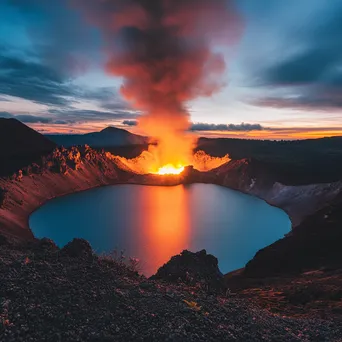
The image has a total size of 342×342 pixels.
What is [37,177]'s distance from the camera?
103375mm

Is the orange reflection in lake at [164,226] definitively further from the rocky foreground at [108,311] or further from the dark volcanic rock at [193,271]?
the rocky foreground at [108,311]

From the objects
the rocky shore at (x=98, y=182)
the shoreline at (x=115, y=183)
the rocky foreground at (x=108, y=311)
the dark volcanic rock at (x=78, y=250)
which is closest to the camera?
the rocky foreground at (x=108, y=311)

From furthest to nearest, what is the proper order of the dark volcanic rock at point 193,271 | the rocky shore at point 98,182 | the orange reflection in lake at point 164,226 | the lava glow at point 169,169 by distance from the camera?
the lava glow at point 169,169
the rocky shore at point 98,182
the orange reflection in lake at point 164,226
the dark volcanic rock at point 193,271

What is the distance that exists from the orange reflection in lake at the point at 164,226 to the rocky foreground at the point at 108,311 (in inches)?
1210

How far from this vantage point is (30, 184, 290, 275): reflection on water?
179ft

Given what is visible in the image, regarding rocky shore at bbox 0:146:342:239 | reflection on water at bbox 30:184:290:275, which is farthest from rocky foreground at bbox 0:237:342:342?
rocky shore at bbox 0:146:342:239

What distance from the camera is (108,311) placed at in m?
9.62

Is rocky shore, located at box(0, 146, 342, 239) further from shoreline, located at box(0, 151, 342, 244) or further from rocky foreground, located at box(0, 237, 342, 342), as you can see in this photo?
rocky foreground, located at box(0, 237, 342, 342)

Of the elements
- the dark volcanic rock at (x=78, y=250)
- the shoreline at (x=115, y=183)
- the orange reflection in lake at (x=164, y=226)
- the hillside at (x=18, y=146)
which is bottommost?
the orange reflection in lake at (x=164, y=226)

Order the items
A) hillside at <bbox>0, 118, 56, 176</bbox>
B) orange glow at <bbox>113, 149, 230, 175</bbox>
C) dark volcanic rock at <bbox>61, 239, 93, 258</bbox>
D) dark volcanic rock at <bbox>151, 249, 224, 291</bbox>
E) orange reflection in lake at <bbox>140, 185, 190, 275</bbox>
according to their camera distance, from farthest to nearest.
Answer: orange glow at <bbox>113, 149, 230, 175</bbox> < hillside at <bbox>0, 118, 56, 176</bbox> < orange reflection in lake at <bbox>140, 185, 190, 275</bbox> < dark volcanic rock at <bbox>151, 249, 224, 291</bbox> < dark volcanic rock at <bbox>61, 239, 93, 258</bbox>

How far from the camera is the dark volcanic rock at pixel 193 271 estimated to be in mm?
18094

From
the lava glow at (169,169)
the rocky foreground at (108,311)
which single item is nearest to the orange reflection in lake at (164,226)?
the rocky foreground at (108,311)

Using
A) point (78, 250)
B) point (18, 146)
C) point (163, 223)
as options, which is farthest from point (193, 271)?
point (18, 146)

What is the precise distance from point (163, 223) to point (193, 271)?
55.8m
